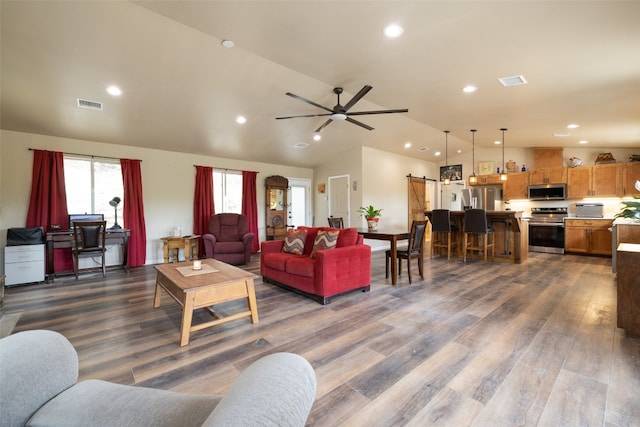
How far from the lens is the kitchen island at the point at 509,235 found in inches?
218

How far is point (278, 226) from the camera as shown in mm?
7684

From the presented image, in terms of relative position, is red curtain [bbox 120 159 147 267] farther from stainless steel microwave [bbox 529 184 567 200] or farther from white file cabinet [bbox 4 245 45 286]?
stainless steel microwave [bbox 529 184 567 200]

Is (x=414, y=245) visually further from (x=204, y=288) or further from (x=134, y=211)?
(x=134, y=211)

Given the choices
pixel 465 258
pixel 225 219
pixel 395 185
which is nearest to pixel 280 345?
pixel 225 219

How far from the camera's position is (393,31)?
2.71 meters

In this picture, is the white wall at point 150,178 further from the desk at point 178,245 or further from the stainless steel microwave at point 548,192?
the stainless steel microwave at point 548,192

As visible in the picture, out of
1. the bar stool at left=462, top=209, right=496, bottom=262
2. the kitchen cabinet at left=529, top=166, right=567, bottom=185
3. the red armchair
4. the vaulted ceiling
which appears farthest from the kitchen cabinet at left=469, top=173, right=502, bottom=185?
the red armchair

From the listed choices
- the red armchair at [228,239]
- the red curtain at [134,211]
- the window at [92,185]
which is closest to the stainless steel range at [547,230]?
the red armchair at [228,239]

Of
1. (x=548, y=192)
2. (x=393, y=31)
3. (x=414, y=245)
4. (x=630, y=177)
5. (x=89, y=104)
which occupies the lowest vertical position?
(x=414, y=245)

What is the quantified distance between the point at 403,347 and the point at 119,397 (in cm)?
204

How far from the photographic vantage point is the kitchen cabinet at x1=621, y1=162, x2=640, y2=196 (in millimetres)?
5805

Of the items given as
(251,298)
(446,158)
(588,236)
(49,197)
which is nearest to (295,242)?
(251,298)

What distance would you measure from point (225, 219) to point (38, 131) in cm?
337

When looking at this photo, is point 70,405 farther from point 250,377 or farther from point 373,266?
point 373,266
